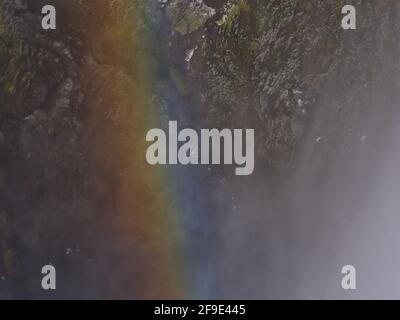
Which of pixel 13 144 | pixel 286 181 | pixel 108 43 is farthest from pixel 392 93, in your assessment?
pixel 13 144

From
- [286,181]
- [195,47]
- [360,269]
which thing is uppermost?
[195,47]

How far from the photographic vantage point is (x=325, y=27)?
1.37m

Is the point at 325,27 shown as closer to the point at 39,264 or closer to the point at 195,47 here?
the point at 195,47

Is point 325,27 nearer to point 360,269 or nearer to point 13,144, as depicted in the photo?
point 360,269

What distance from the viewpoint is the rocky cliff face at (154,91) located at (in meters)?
1.37

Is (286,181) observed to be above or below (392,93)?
below

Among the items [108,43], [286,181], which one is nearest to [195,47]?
[108,43]

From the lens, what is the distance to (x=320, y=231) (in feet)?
4.56

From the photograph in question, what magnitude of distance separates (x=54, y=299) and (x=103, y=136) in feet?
1.98

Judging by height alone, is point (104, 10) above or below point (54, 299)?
above

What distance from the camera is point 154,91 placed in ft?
4.52

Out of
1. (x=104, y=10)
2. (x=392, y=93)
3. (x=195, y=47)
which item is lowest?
(x=392, y=93)

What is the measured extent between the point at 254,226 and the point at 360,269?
16.0 inches

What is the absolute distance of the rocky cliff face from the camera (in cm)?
137
